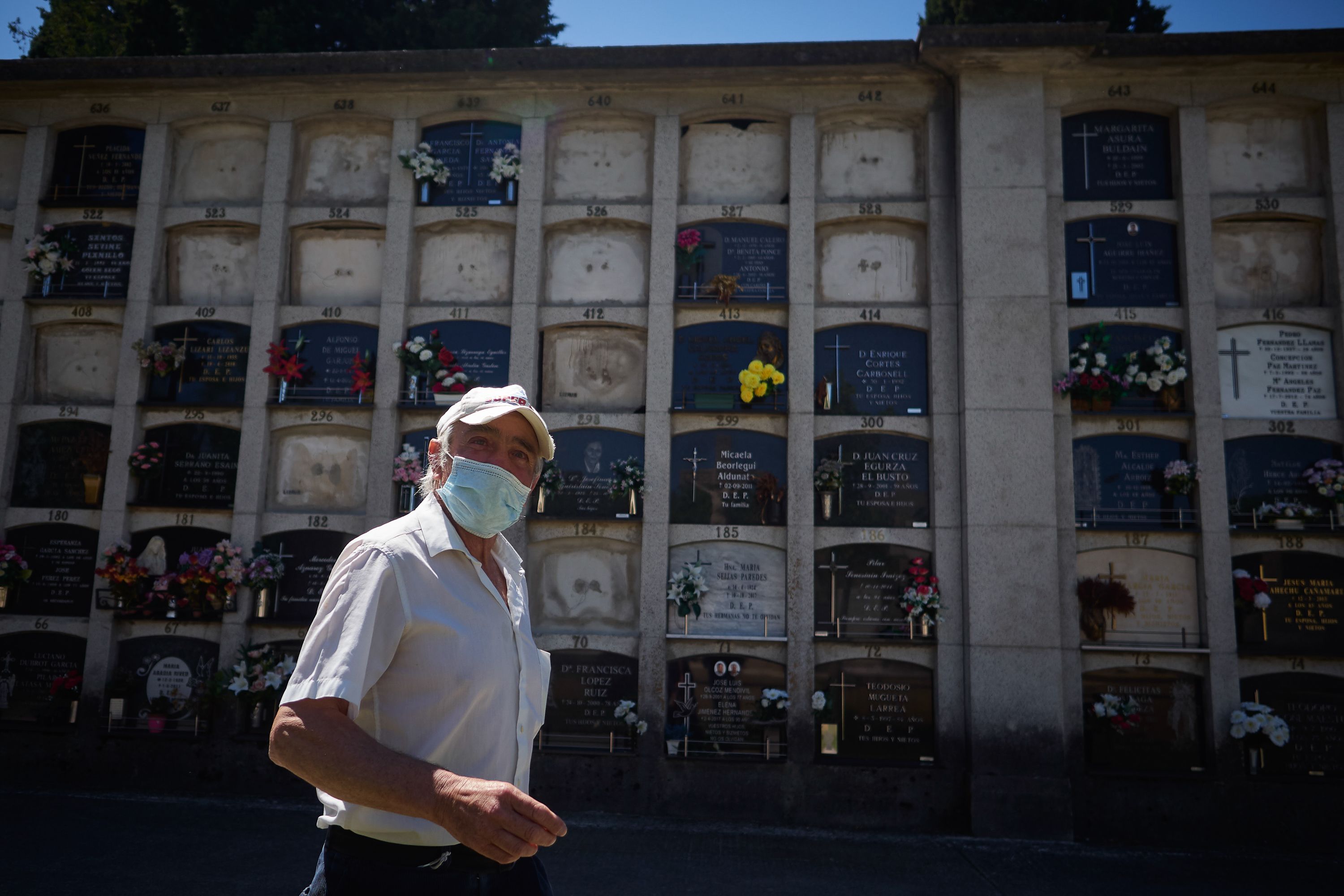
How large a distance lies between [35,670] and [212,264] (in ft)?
13.6

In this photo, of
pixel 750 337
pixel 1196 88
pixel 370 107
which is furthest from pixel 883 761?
pixel 370 107

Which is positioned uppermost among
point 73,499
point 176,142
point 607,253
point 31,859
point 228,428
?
point 176,142

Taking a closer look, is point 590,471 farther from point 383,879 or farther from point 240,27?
point 240,27

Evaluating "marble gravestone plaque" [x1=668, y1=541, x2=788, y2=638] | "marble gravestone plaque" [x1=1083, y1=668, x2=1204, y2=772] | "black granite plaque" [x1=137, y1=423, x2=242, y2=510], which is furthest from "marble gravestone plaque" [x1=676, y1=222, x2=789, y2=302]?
"black granite plaque" [x1=137, y1=423, x2=242, y2=510]

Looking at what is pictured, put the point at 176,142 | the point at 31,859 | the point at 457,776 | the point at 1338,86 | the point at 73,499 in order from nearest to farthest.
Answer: the point at 457,776 → the point at 31,859 → the point at 1338,86 → the point at 73,499 → the point at 176,142

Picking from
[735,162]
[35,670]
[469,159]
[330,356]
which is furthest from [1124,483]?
[35,670]

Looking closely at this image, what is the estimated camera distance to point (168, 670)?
7977mm

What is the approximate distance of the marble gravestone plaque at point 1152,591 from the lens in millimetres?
7371

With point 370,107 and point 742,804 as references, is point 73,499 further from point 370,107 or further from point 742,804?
point 742,804

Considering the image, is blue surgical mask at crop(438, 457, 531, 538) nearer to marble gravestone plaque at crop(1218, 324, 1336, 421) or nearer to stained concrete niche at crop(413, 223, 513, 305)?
stained concrete niche at crop(413, 223, 513, 305)

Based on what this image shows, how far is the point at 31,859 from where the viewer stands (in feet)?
18.6

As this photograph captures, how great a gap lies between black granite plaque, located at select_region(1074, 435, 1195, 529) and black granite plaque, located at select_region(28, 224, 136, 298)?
30.3 feet

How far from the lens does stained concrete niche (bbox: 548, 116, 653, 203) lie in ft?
28.1

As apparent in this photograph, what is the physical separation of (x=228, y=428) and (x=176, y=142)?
10.1ft
